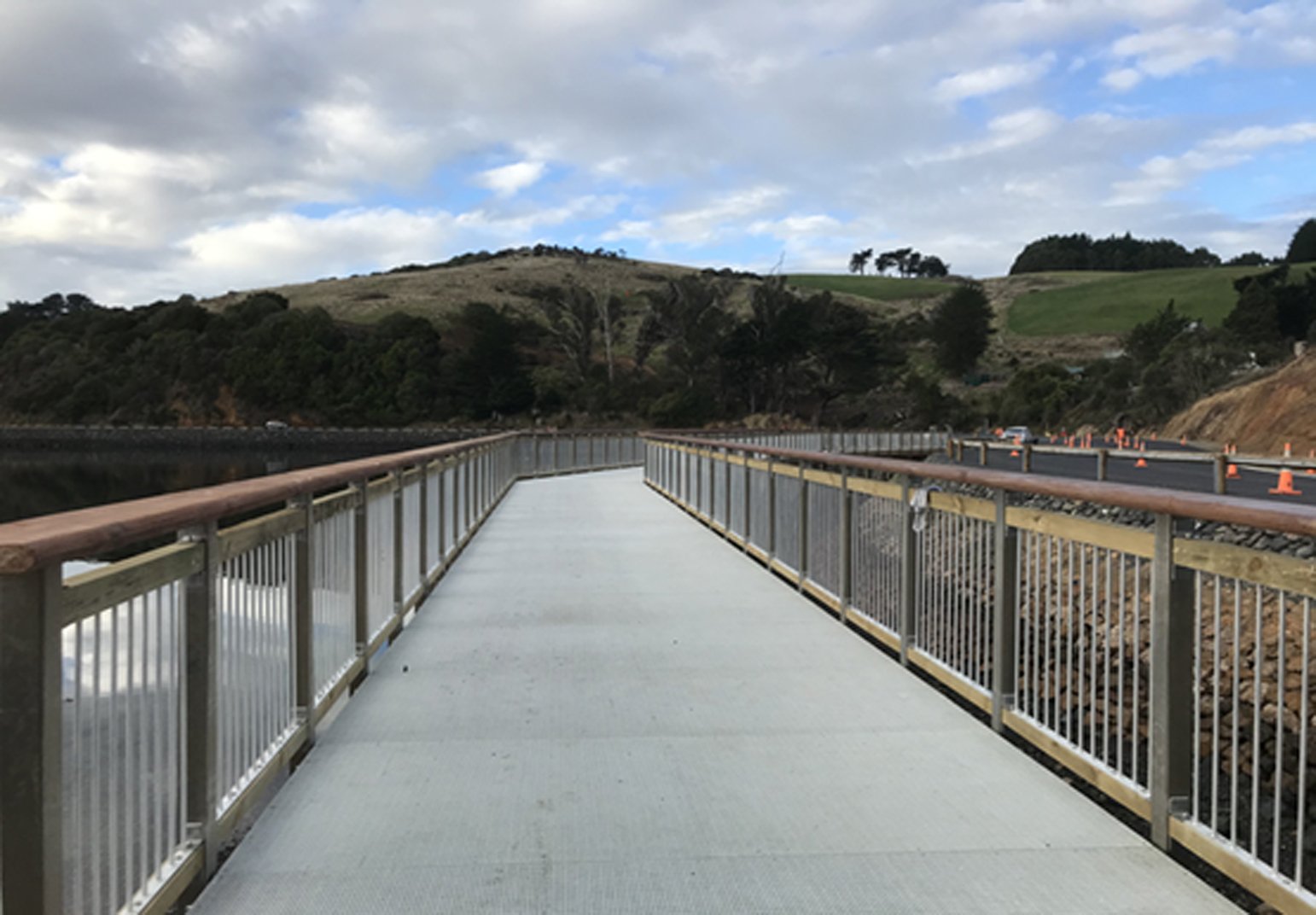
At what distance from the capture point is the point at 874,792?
157 inches

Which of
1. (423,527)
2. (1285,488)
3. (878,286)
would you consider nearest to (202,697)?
(423,527)

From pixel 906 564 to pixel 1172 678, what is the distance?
248 centimetres

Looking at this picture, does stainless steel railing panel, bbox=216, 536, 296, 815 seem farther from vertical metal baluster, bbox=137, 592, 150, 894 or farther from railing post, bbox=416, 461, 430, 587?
railing post, bbox=416, 461, 430, 587

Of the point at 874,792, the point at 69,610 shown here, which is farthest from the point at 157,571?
the point at 874,792

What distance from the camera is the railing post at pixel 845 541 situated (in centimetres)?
711

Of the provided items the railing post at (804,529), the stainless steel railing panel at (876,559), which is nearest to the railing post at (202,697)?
the stainless steel railing panel at (876,559)

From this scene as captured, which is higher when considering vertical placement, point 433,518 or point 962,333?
point 962,333

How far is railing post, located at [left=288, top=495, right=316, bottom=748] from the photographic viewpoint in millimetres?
4312

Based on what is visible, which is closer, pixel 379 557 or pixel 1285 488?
pixel 379 557

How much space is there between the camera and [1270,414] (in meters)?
34.4

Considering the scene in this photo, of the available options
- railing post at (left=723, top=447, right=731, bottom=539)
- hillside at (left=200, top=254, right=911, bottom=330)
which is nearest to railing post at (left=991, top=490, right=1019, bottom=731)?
railing post at (left=723, top=447, right=731, bottom=539)

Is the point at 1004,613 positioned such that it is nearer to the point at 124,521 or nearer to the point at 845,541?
the point at 845,541

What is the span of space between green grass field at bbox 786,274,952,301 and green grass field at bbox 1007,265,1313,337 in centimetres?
1679

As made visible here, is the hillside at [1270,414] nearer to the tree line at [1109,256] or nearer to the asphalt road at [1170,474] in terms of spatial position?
the asphalt road at [1170,474]
